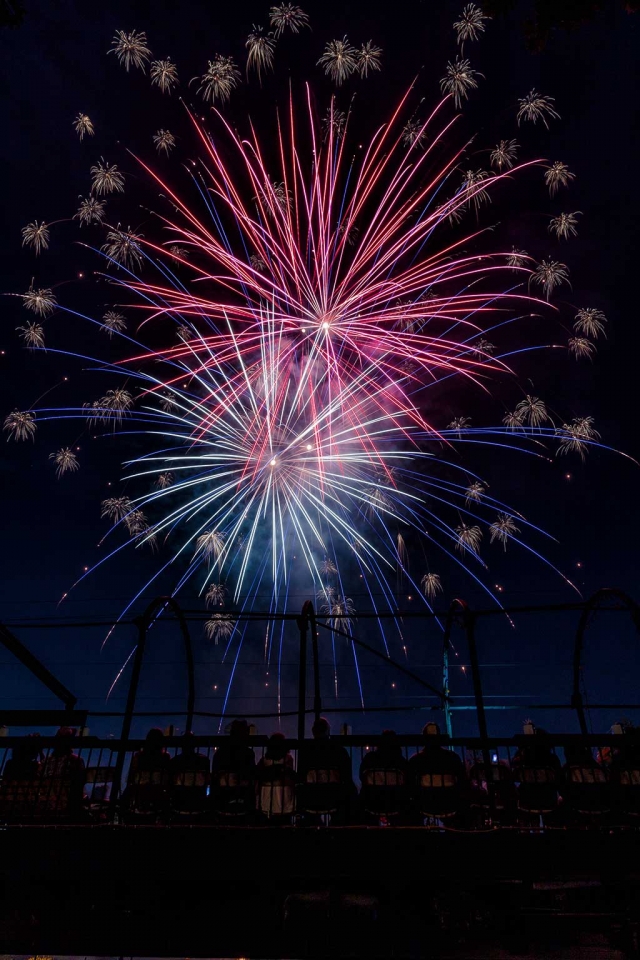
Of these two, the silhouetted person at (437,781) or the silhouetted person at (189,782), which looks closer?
the silhouetted person at (437,781)

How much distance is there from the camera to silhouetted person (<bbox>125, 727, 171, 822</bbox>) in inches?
314

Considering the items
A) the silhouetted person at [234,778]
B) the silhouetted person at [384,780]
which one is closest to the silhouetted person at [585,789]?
the silhouetted person at [384,780]

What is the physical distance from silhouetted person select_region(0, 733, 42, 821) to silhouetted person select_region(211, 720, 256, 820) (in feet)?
6.85

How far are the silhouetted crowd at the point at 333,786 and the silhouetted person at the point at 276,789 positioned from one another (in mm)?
11

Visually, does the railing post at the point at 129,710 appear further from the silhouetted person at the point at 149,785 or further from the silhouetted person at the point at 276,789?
the silhouetted person at the point at 276,789

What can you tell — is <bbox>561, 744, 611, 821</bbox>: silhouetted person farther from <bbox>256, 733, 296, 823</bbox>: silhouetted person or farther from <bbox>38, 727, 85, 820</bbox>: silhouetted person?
<bbox>38, 727, 85, 820</bbox>: silhouetted person

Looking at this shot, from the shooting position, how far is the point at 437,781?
759 centimetres

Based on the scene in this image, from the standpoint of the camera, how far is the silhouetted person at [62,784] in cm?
777

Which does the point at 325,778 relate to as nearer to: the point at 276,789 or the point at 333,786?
the point at 333,786

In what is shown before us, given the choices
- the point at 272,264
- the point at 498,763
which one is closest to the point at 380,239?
the point at 272,264

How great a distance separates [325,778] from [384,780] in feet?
2.15

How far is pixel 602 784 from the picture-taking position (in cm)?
748

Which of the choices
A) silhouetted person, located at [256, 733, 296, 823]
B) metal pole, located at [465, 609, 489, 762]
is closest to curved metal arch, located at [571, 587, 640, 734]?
metal pole, located at [465, 609, 489, 762]

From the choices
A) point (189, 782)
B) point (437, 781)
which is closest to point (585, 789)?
point (437, 781)
